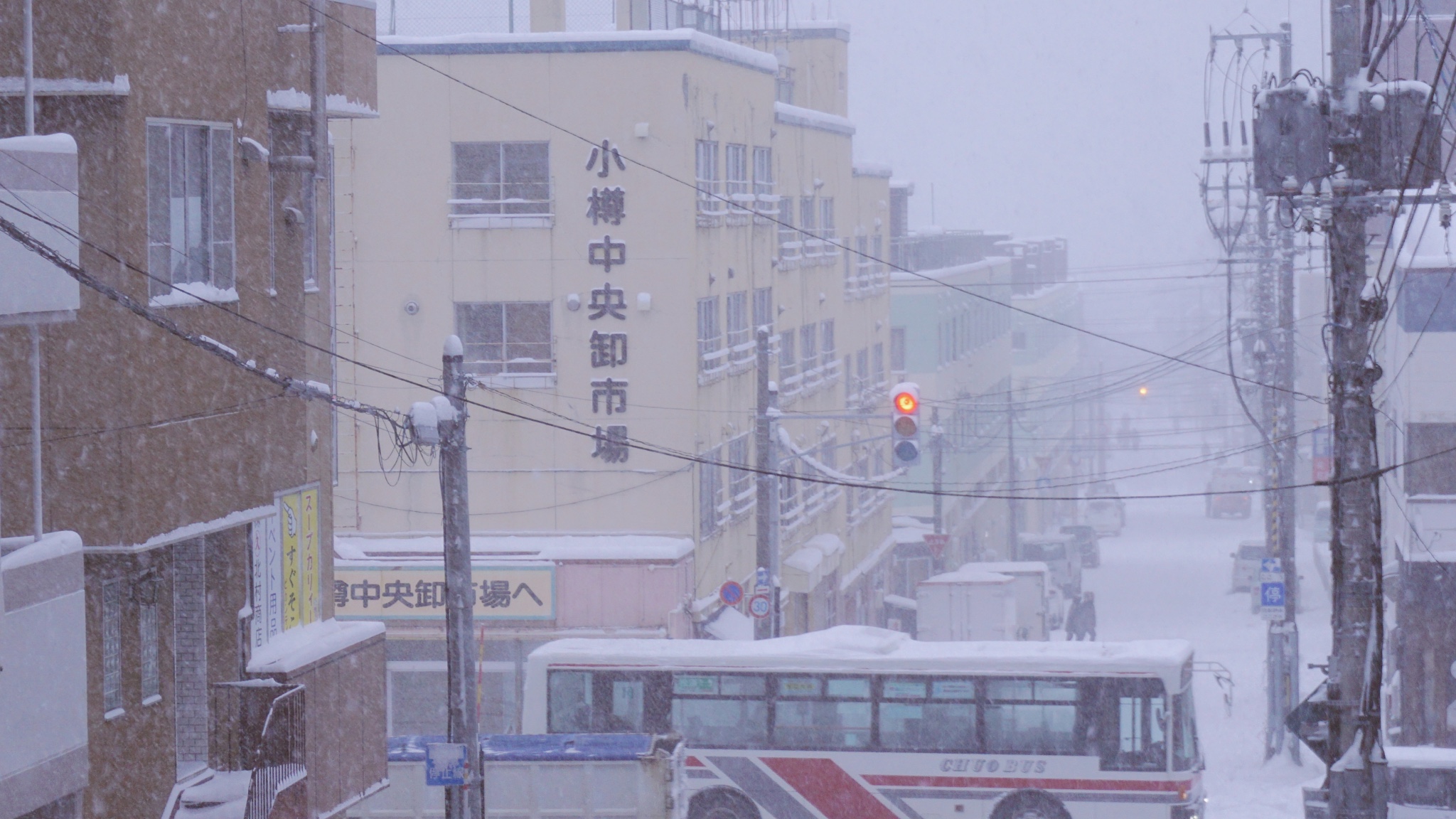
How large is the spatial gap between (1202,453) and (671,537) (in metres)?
83.1

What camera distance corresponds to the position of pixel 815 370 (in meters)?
37.6

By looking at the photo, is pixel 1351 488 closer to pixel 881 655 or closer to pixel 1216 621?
pixel 881 655

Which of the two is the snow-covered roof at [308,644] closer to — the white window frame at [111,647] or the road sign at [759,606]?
the white window frame at [111,647]

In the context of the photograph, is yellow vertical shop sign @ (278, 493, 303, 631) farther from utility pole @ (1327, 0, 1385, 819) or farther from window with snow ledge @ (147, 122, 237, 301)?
utility pole @ (1327, 0, 1385, 819)

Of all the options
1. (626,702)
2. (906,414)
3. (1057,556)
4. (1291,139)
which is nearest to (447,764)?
(626,702)

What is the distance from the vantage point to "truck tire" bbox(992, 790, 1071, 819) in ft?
63.5

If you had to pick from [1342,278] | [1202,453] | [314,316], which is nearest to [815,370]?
[314,316]

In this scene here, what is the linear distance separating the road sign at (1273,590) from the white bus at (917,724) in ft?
18.1

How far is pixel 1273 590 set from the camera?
2528 cm

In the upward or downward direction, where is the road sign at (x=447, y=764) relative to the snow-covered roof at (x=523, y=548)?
downward

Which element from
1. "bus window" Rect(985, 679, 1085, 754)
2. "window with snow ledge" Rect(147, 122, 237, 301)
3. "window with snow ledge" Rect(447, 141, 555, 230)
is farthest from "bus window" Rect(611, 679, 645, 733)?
"window with snow ledge" Rect(147, 122, 237, 301)

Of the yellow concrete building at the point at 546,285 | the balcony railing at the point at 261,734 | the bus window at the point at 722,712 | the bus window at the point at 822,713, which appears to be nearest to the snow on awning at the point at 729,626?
the yellow concrete building at the point at 546,285

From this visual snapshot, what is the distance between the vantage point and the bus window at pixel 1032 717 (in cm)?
1955

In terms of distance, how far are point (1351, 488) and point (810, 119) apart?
92.5 feet
